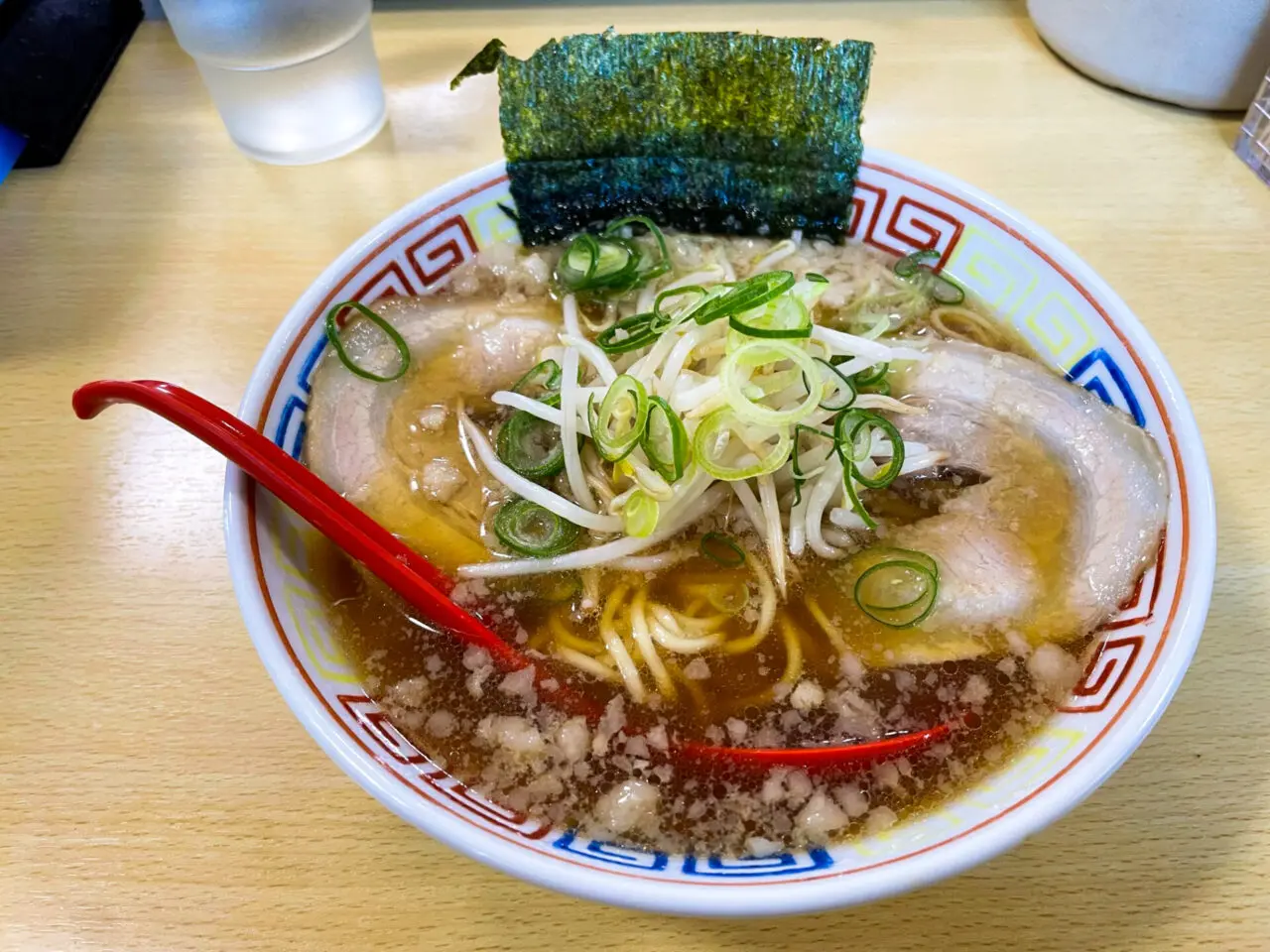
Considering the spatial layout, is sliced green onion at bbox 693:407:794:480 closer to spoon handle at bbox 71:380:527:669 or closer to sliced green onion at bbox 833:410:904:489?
sliced green onion at bbox 833:410:904:489

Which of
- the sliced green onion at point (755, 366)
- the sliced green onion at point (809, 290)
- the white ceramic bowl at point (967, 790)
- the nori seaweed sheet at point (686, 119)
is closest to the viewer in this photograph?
the white ceramic bowl at point (967, 790)

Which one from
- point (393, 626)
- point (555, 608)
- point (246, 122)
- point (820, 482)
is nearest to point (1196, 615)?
point (820, 482)

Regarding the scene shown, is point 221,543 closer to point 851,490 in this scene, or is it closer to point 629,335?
point 629,335

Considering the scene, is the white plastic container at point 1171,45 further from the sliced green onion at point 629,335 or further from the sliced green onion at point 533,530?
the sliced green onion at point 533,530

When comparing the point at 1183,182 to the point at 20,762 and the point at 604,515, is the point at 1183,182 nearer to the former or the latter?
the point at 604,515

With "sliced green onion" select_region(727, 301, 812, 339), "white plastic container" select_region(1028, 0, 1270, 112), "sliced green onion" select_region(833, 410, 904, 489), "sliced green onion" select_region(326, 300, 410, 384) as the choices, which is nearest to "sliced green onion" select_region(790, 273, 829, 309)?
"sliced green onion" select_region(727, 301, 812, 339)

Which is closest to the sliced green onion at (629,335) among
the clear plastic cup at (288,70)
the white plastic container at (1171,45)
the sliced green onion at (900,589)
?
the sliced green onion at (900,589)
